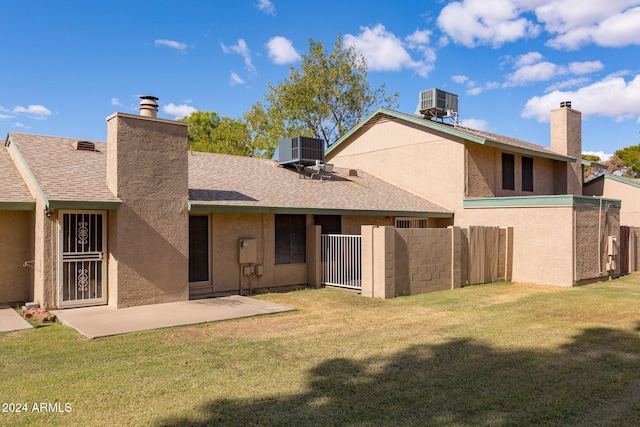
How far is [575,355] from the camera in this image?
293 inches

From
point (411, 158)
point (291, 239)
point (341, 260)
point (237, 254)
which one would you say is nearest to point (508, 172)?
point (411, 158)

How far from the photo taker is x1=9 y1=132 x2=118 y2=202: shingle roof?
10.8 metres

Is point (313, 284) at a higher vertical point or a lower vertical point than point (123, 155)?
lower

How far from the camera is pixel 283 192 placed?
15.8 metres

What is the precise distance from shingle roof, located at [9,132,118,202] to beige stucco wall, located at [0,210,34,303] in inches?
46.7

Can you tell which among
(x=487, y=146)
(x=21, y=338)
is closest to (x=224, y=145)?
(x=487, y=146)

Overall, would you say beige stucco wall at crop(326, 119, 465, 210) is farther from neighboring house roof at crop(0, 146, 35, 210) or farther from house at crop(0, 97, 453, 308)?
neighboring house roof at crop(0, 146, 35, 210)

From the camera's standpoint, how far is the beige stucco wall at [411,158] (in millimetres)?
19000

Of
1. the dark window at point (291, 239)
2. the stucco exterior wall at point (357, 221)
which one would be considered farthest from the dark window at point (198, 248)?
the stucco exterior wall at point (357, 221)

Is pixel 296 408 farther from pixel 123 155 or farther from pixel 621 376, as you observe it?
pixel 123 155

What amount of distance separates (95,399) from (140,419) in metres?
0.92

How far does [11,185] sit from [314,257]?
8350mm

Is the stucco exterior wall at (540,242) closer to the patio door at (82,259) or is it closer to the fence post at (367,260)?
the fence post at (367,260)

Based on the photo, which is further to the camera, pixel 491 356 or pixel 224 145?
pixel 224 145
